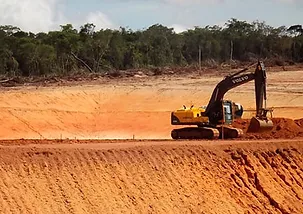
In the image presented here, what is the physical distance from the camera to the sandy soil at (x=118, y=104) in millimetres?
41438

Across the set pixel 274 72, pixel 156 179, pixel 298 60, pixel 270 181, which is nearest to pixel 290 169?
pixel 270 181

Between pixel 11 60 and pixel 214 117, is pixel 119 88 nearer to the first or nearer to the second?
pixel 11 60

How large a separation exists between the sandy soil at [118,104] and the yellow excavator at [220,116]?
9.53 m

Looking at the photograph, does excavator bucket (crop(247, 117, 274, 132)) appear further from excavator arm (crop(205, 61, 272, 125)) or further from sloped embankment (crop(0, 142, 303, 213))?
sloped embankment (crop(0, 142, 303, 213))

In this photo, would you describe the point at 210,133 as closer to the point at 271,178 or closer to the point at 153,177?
the point at 271,178

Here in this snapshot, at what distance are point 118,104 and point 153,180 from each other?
26.5 m

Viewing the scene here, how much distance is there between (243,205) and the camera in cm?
2222

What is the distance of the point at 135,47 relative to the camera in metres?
68.7

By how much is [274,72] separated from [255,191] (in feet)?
111

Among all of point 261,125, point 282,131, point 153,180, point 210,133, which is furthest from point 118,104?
point 153,180

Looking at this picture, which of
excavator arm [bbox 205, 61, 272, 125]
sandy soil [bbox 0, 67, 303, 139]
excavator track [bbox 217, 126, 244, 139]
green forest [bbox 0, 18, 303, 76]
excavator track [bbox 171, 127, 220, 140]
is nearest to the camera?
excavator track [bbox 171, 127, 220, 140]

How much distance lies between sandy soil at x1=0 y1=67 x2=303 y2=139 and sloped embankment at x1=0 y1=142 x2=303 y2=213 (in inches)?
622

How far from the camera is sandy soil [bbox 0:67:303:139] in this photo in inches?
1631

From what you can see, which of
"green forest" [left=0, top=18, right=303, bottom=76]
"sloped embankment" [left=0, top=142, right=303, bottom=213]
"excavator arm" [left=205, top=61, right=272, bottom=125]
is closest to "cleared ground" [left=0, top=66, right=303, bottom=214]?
"sloped embankment" [left=0, top=142, right=303, bottom=213]
